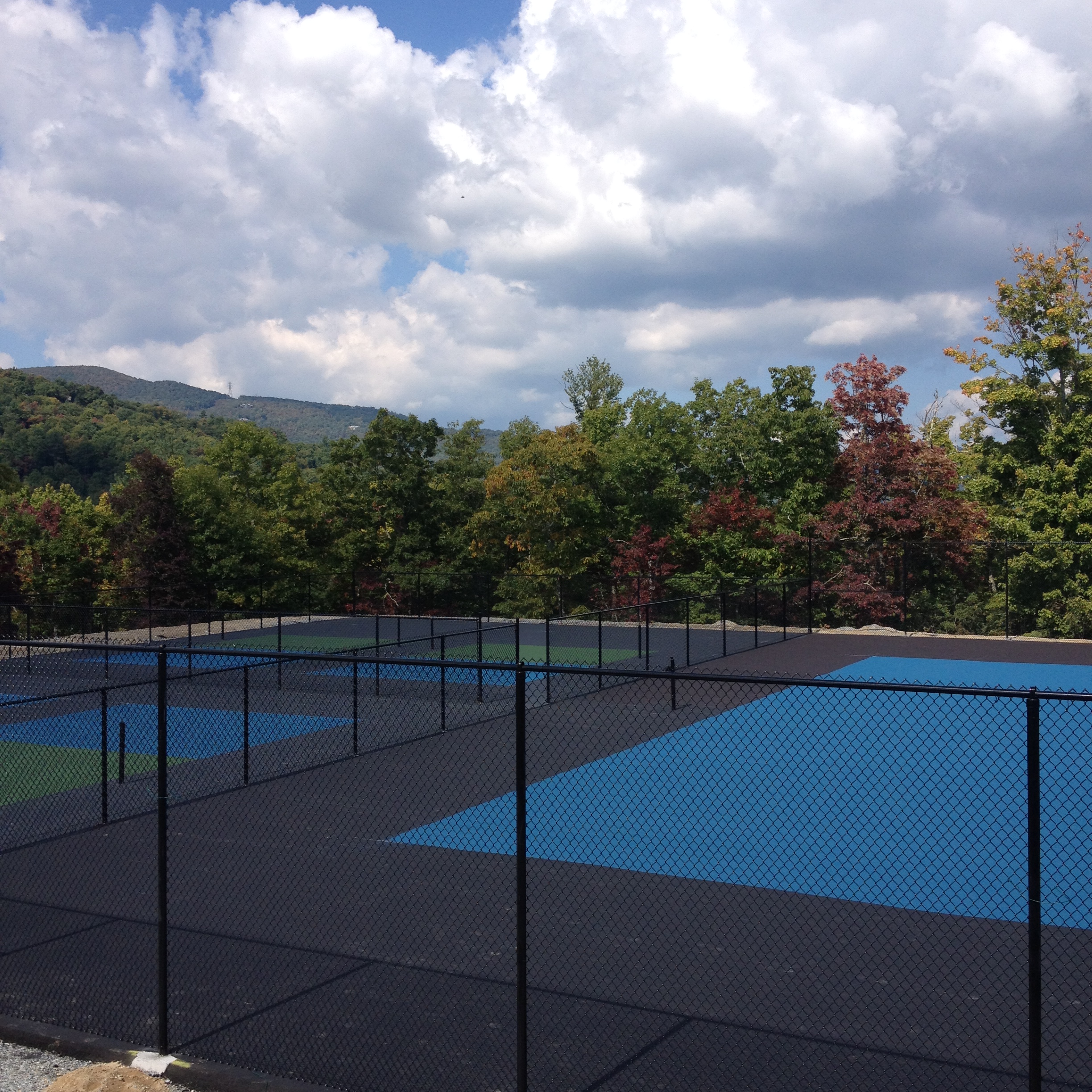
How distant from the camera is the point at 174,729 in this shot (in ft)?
56.9

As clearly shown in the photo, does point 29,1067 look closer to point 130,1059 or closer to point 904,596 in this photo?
point 130,1059

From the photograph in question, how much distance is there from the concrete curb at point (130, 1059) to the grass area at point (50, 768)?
6.29 metres

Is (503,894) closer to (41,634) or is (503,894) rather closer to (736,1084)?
(736,1084)

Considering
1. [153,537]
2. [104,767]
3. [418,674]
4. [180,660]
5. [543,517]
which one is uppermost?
[543,517]

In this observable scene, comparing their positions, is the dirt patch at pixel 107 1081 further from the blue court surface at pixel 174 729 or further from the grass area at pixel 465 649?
the grass area at pixel 465 649

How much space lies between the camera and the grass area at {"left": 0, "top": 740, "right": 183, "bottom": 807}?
12836 mm

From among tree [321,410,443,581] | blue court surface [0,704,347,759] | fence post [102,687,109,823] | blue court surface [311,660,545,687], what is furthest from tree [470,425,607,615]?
fence post [102,687,109,823]

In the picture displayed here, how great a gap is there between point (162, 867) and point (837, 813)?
26.5 feet

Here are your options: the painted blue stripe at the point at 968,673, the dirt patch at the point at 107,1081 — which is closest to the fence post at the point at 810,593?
the painted blue stripe at the point at 968,673

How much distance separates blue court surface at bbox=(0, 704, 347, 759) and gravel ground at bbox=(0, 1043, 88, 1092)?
8789 millimetres

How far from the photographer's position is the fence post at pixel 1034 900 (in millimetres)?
4562

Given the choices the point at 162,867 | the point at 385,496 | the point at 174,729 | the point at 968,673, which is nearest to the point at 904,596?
the point at 968,673

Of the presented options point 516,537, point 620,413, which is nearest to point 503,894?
point 516,537

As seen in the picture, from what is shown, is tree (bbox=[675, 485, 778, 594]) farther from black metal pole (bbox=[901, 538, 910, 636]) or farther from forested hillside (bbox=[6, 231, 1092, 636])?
black metal pole (bbox=[901, 538, 910, 636])
